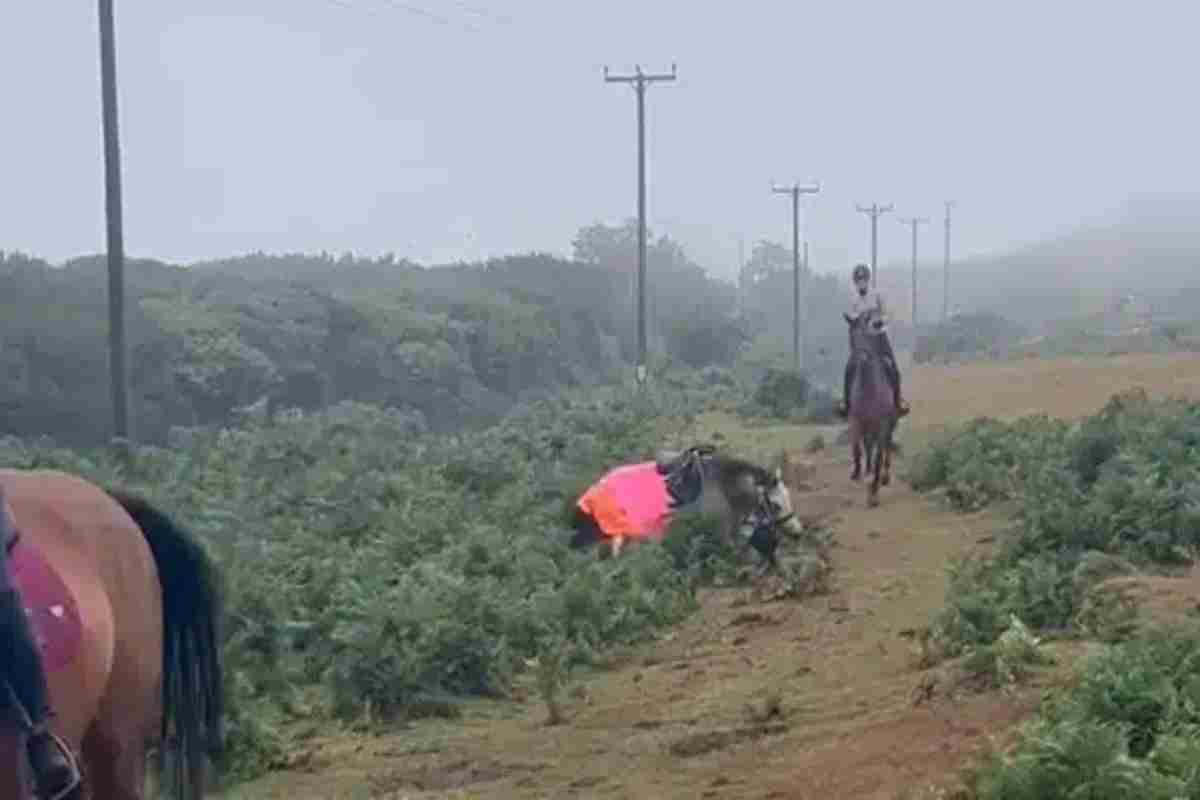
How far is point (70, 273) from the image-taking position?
130 ft

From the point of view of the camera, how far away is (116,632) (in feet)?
22.0

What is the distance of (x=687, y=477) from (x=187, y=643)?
971 centimetres

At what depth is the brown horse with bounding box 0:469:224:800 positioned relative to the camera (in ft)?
20.2

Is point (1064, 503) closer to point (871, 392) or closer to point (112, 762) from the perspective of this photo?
point (871, 392)

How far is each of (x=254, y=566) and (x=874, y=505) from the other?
6.93 metres

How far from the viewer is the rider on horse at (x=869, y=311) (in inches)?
732

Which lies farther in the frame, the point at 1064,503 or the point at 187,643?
the point at 1064,503

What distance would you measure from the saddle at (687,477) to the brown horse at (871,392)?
2588 mm

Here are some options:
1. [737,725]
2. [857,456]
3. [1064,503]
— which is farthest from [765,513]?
[737,725]

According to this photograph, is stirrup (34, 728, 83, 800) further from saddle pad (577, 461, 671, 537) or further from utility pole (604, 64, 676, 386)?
utility pole (604, 64, 676, 386)

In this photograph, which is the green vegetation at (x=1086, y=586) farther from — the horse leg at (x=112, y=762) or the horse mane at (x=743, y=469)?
the horse leg at (x=112, y=762)

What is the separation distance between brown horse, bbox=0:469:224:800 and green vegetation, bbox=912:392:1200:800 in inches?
102

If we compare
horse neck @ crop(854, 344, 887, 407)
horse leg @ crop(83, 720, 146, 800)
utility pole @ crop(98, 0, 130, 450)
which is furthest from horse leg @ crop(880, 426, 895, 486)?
horse leg @ crop(83, 720, 146, 800)

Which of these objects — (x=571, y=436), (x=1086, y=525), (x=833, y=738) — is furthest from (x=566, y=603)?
(x=571, y=436)
